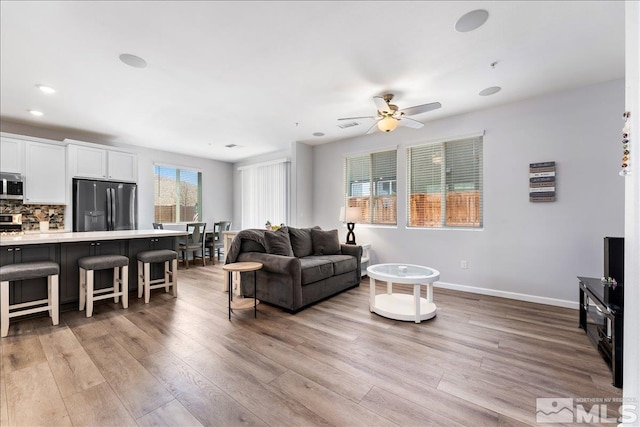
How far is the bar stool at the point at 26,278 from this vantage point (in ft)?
8.14

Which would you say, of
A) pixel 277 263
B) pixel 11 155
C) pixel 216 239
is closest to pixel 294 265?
pixel 277 263

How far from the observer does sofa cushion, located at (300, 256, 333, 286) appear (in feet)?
10.6

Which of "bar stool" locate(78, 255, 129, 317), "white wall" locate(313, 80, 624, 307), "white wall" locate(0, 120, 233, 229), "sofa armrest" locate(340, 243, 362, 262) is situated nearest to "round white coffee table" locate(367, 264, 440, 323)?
"sofa armrest" locate(340, 243, 362, 262)

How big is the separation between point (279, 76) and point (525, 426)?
3.53m

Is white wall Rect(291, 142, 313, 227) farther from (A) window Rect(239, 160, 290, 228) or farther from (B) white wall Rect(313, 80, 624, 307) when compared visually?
(B) white wall Rect(313, 80, 624, 307)

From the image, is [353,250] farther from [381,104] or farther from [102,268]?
[102,268]

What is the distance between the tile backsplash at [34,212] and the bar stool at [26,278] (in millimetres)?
2734

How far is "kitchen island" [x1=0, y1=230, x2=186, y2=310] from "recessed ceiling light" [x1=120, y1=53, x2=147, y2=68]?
6.48 ft

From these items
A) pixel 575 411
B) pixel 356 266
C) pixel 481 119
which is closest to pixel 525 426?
pixel 575 411

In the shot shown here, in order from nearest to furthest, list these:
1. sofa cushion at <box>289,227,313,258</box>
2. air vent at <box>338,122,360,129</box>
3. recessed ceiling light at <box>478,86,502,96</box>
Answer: recessed ceiling light at <box>478,86,502,96</box> → sofa cushion at <box>289,227,313,258</box> → air vent at <box>338,122,360,129</box>

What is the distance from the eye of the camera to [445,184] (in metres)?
4.36

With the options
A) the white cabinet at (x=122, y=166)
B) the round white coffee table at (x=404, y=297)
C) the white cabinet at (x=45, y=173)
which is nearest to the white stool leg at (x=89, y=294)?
the white cabinet at (x=45, y=173)

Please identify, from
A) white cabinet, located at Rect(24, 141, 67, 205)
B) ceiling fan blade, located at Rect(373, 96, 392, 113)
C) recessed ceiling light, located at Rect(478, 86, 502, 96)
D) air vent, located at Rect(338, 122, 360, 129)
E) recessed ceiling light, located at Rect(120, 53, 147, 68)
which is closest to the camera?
recessed ceiling light, located at Rect(120, 53, 147, 68)

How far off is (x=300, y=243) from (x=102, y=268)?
241cm
